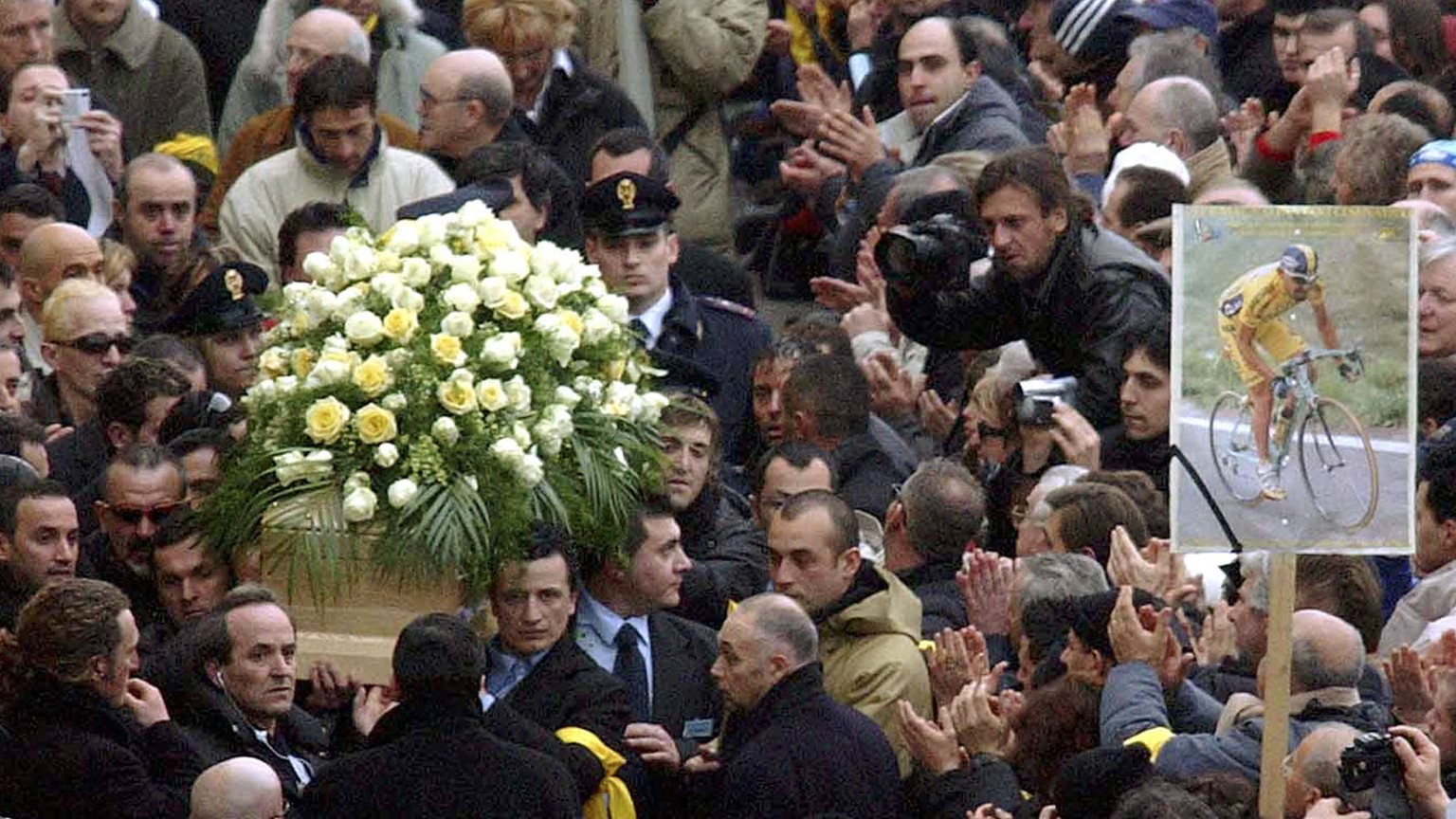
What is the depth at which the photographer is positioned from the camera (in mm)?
10711

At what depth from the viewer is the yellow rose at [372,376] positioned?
9.15 metres

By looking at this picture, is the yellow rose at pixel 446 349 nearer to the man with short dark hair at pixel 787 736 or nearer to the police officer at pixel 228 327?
the man with short dark hair at pixel 787 736

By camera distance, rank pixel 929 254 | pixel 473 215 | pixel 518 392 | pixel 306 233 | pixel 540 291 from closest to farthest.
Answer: pixel 518 392 < pixel 540 291 < pixel 473 215 < pixel 929 254 < pixel 306 233

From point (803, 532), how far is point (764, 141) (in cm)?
718

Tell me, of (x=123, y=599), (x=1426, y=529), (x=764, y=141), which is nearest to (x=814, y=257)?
(x=764, y=141)

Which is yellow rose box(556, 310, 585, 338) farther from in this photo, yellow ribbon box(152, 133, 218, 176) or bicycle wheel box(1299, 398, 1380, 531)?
yellow ribbon box(152, 133, 218, 176)

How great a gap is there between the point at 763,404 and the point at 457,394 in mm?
2659

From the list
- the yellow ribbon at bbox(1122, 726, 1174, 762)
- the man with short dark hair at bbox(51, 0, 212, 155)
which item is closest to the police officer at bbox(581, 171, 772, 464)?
the man with short dark hair at bbox(51, 0, 212, 155)

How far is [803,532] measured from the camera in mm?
9523

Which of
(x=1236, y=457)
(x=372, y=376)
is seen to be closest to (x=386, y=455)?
(x=372, y=376)

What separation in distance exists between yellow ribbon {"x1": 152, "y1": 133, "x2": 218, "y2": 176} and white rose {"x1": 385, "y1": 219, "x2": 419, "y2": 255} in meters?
4.12

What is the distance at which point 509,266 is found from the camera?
9.39 m

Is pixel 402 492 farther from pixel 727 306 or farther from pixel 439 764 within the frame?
pixel 727 306

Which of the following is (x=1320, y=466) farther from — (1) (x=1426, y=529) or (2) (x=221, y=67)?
(2) (x=221, y=67)
